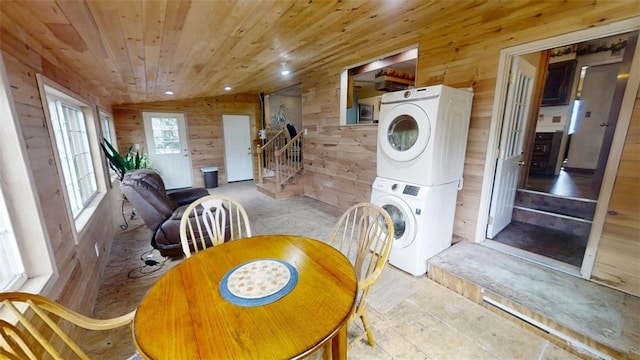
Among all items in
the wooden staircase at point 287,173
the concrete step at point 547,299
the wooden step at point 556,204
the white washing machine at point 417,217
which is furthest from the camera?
the wooden staircase at point 287,173

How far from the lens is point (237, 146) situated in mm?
6578

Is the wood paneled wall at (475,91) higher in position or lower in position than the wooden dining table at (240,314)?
higher

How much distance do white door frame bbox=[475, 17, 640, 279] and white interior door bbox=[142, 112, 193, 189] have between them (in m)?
6.07

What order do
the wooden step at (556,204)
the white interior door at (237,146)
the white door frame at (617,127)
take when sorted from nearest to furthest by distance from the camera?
the white door frame at (617,127) < the wooden step at (556,204) < the white interior door at (237,146)

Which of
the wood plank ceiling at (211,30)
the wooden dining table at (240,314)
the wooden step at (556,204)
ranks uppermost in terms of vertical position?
the wood plank ceiling at (211,30)

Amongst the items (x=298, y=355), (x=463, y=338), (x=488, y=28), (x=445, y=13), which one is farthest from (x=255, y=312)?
(x=488, y=28)

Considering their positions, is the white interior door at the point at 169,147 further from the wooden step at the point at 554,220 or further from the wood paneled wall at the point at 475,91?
the wooden step at the point at 554,220

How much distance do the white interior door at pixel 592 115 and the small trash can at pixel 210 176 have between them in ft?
26.1

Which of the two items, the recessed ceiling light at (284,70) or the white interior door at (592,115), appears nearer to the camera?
the recessed ceiling light at (284,70)

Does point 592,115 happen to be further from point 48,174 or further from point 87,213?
point 87,213

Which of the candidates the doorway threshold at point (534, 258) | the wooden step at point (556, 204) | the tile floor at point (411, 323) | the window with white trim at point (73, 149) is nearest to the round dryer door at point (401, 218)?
the tile floor at point (411, 323)

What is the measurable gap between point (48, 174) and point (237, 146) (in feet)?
16.8

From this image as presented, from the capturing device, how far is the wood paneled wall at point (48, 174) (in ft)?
4.33

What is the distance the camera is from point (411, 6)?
1.96 meters
